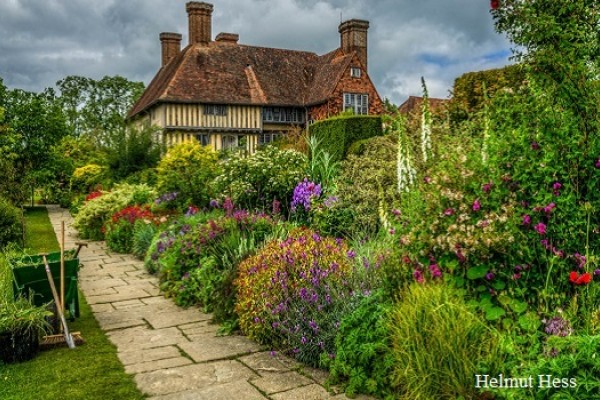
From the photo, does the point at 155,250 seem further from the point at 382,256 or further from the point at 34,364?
the point at 382,256

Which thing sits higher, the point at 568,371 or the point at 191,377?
the point at 568,371

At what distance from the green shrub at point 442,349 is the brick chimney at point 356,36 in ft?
99.3

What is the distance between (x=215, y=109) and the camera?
29.9m

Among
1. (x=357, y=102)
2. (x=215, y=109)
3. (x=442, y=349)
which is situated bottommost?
(x=442, y=349)

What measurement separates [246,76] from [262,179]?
23427mm

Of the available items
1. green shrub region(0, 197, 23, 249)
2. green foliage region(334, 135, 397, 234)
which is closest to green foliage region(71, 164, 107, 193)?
green shrub region(0, 197, 23, 249)

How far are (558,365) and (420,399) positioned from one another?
0.87 metres

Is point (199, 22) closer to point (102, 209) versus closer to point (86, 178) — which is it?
point (86, 178)

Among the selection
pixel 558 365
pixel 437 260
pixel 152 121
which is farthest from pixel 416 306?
pixel 152 121

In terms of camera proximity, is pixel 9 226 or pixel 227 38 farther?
pixel 227 38

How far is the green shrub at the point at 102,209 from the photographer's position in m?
13.3

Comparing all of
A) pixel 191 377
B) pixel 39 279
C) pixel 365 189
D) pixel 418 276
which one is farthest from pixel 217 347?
pixel 365 189

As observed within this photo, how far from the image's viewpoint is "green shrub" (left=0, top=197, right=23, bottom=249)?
1114 cm

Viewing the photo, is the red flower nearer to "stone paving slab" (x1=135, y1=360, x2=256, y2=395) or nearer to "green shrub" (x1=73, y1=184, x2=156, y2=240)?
"stone paving slab" (x1=135, y1=360, x2=256, y2=395)
